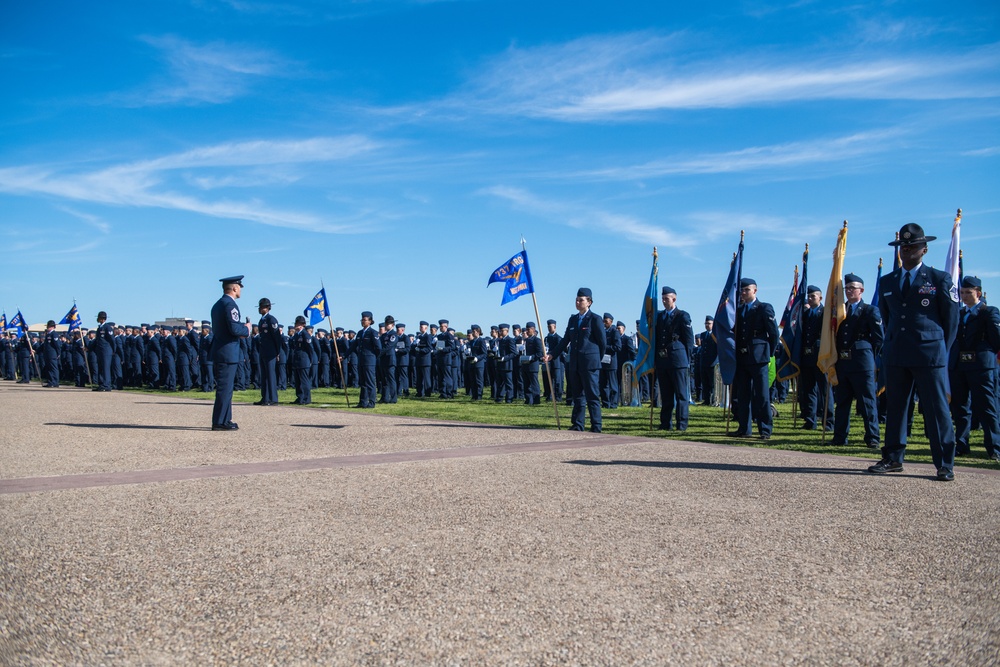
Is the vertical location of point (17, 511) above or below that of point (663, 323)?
below

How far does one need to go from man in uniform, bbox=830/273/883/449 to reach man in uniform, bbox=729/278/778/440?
0.99m

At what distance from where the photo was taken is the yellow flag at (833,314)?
10992 millimetres

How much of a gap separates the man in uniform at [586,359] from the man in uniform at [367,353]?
7583mm

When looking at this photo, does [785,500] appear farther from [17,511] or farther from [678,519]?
[17,511]

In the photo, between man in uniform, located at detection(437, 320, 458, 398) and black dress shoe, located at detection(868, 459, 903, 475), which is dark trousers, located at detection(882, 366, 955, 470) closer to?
black dress shoe, located at detection(868, 459, 903, 475)

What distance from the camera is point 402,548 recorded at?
4695 mm

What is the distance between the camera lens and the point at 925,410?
25.7ft

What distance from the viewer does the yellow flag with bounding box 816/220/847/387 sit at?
36.1ft

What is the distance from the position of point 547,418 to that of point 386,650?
1270 centimetres

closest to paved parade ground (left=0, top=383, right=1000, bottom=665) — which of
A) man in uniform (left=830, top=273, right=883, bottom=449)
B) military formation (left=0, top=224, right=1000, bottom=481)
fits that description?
military formation (left=0, top=224, right=1000, bottom=481)

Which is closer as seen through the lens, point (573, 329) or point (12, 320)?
point (573, 329)

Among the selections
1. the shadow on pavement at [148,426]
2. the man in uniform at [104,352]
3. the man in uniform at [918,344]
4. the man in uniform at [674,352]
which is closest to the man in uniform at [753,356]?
the man in uniform at [674,352]

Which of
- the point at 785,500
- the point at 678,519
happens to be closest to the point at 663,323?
the point at 785,500

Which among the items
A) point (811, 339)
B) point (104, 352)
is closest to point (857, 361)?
point (811, 339)
